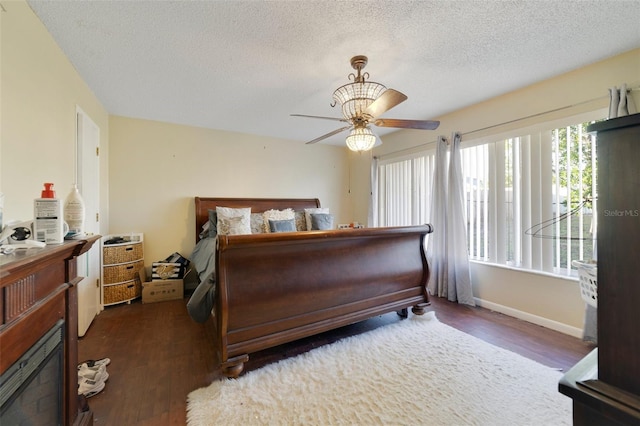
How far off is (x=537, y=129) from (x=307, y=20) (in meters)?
2.53

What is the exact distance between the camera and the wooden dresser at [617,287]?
18.0 inches

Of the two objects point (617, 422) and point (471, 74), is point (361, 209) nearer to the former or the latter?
point (471, 74)

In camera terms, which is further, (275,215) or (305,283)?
(275,215)

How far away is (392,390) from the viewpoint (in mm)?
1659

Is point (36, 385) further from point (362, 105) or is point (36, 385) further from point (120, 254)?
point (120, 254)

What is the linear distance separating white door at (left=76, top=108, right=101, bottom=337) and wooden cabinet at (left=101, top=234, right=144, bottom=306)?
0.40 ft

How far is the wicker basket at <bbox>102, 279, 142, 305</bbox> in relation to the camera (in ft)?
10.1

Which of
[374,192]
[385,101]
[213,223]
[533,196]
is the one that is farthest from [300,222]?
[533,196]

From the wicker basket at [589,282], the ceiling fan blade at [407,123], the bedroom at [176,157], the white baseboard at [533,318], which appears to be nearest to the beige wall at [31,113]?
the bedroom at [176,157]

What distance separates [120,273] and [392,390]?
3255 millimetres

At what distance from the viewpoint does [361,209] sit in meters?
5.18

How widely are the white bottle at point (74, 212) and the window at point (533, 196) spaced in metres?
3.61

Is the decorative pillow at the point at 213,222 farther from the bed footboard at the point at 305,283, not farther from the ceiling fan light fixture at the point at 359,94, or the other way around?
the ceiling fan light fixture at the point at 359,94

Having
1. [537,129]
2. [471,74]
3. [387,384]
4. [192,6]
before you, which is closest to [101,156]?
[192,6]
